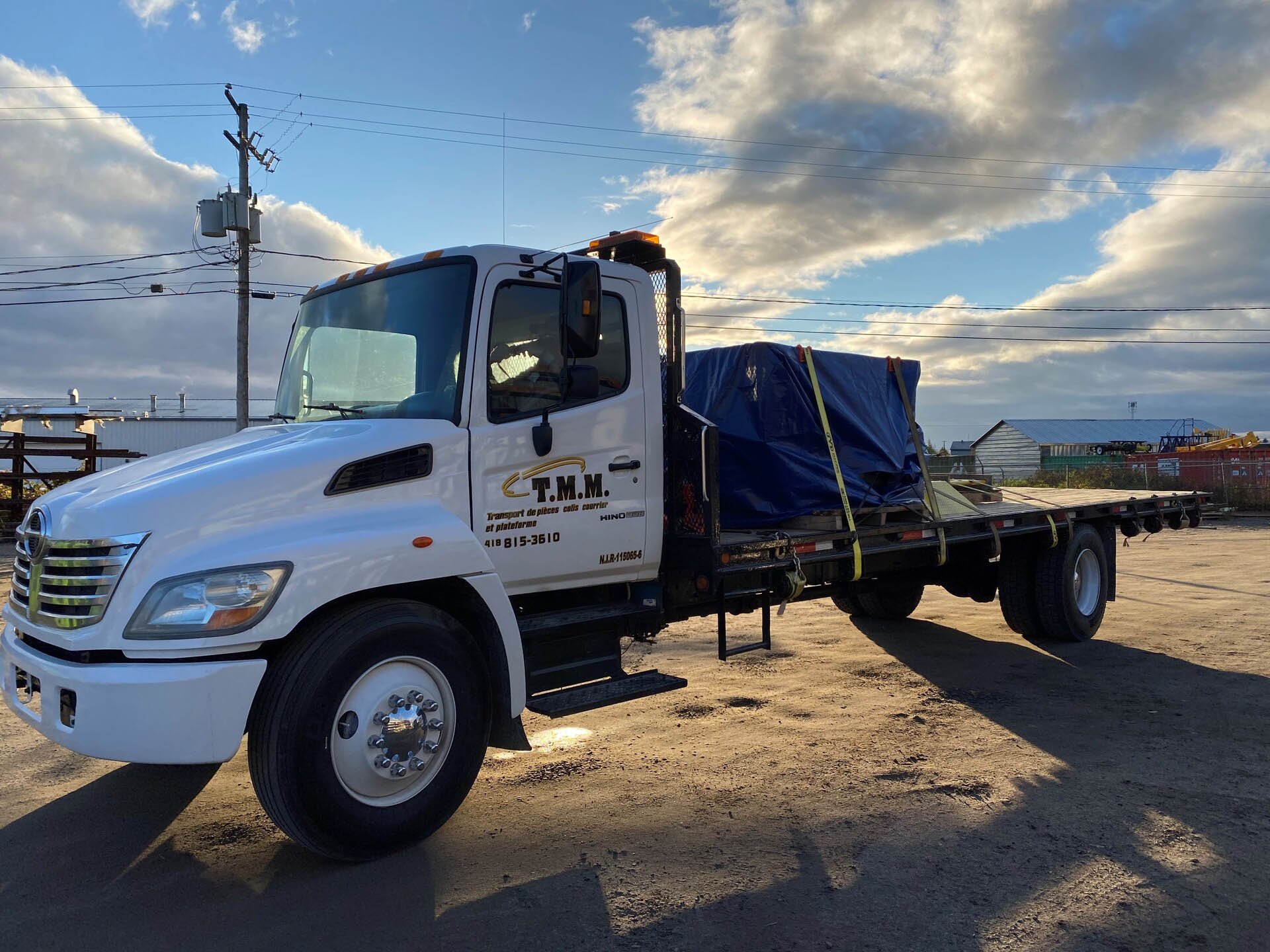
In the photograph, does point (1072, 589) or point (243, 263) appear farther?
point (243, 263)

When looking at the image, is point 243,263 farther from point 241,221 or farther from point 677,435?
point 677,435

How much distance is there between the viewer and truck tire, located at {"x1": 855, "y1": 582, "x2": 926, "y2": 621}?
9.12 metres

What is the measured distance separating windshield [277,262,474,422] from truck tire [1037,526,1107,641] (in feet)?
19.9

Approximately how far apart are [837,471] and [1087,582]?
12.9 feet

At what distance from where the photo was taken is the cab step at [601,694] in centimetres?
429

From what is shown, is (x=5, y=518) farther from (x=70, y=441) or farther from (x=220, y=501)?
(x=220, y=501)

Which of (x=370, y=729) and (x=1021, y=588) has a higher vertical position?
(x=370, y=729)

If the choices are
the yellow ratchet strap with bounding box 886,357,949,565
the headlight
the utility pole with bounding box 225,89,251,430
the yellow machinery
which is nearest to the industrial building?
the yellow machinery

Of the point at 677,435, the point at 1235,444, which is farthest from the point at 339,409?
the point at 1235,444

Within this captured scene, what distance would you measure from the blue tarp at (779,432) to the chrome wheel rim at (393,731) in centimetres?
260

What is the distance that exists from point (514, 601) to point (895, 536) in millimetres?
2960

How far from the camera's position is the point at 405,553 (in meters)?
3.79

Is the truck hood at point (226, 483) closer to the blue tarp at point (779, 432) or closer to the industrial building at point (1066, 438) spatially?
the blue tarp at point (779, 432)

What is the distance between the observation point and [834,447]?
6055 mm
